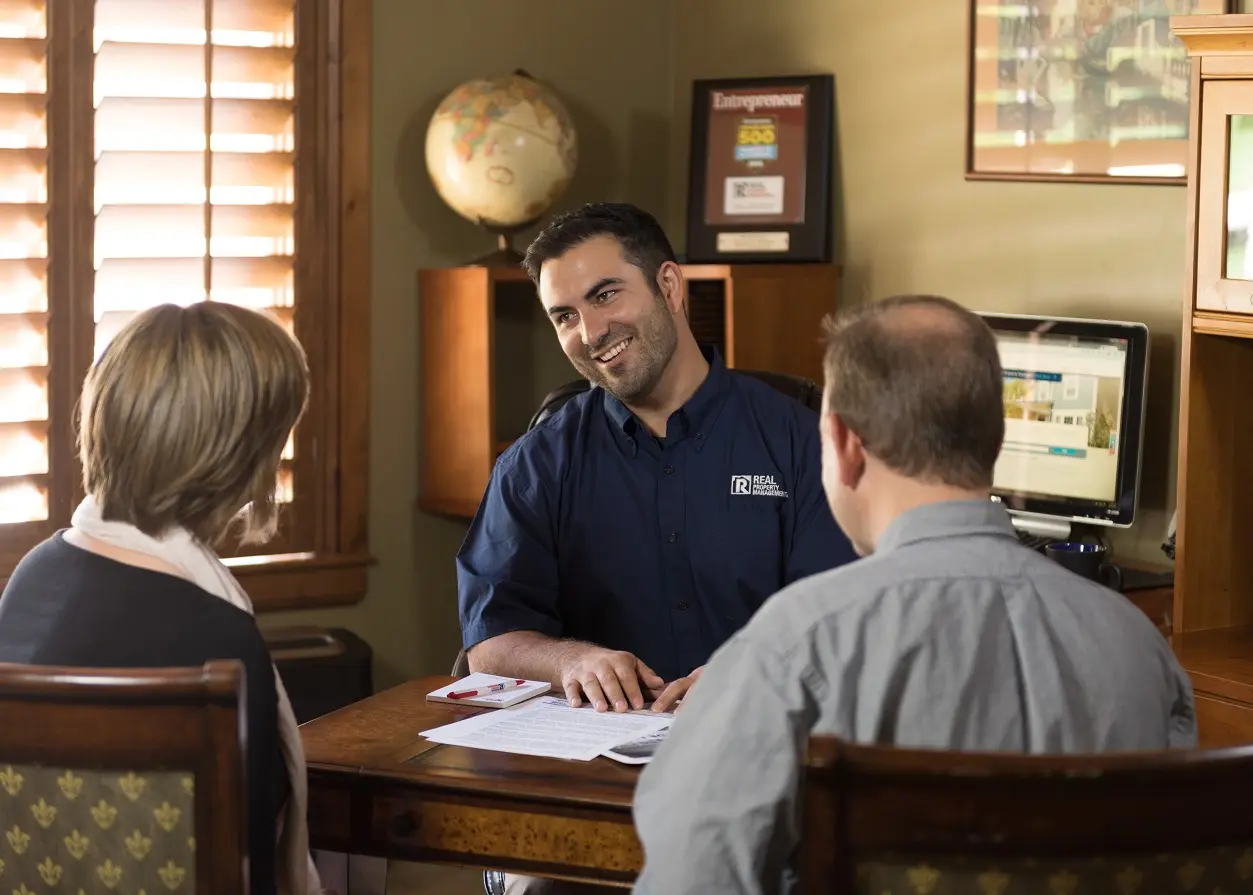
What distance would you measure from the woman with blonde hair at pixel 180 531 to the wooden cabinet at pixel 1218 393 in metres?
1.60

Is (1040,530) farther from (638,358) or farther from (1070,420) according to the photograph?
(638,358)

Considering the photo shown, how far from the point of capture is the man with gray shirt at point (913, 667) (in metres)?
1.34

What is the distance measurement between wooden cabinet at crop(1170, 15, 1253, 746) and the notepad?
1.13m

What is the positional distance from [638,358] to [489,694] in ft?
2.25

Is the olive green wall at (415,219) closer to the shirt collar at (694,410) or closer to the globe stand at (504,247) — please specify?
the globe stand at (504,247)

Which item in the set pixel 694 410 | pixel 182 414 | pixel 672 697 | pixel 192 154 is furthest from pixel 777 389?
pixel 192 154

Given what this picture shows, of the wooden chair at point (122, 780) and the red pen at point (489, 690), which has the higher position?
the wooden chair at point (122, 780)

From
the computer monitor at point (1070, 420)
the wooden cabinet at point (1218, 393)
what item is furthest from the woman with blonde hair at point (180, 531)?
the computer monitor at point (1070, 420)

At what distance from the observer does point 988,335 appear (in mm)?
Result: 1489

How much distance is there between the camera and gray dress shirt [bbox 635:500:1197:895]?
1.34 m

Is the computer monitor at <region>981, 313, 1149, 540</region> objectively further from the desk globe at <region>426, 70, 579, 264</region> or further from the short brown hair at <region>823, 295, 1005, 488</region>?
the short brown hair at <region>823, 295, 1005, 488</region>

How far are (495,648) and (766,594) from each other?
449 millimetres

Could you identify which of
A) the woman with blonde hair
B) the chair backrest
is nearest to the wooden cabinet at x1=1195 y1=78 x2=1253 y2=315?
the chair backrest

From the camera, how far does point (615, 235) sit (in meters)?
2.74
